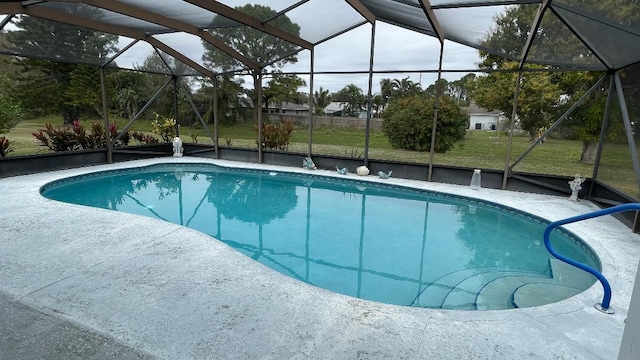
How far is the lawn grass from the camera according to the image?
11.1 metres

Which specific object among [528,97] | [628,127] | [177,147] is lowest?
[177,147]

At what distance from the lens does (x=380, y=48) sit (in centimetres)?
816

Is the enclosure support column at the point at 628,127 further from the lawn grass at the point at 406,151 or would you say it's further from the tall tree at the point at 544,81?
the lawn grass at the point at 406,151

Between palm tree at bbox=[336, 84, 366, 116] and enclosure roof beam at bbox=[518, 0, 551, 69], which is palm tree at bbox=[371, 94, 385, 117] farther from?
enclosure roof beam at bbox=[518, 0, 551, 69]

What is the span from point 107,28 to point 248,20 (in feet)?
11.2

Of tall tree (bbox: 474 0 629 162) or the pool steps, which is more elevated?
tall tree (bbox: 474 0 629 162)

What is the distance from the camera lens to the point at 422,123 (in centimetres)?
1338

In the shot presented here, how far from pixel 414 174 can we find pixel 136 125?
33.5 feet

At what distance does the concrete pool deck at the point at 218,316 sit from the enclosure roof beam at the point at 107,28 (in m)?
4.93

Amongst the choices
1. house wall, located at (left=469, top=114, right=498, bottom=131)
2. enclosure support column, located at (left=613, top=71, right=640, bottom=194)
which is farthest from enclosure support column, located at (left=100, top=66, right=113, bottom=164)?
house wall, located at (left=469, top=114, right=498, bottom=131)

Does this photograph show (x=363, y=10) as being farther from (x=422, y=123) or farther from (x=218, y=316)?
(x=422, y=123)

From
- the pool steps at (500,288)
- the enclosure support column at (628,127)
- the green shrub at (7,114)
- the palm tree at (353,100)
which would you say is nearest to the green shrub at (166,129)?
the green shrub at (7,114)

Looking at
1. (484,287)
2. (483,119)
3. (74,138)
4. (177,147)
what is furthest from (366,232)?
(483,119)

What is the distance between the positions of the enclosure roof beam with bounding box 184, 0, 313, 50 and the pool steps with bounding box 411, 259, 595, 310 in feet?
18.5
